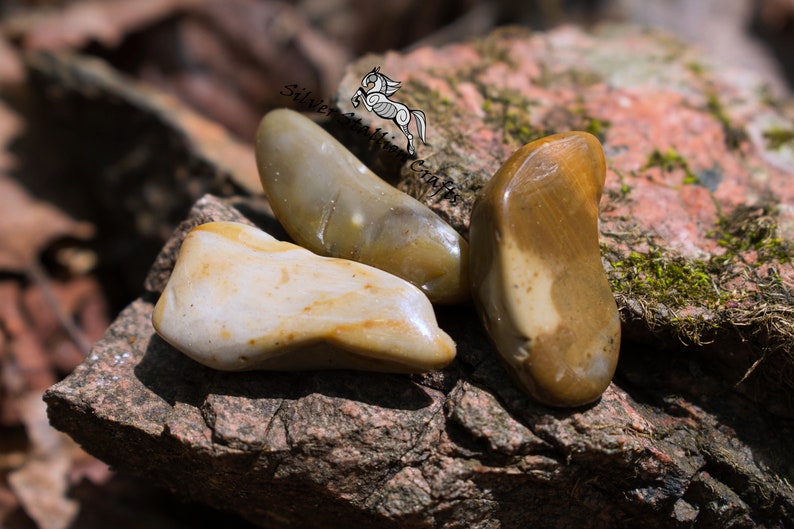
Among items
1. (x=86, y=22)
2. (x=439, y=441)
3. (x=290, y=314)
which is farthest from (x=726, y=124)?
(x=86, y=22)

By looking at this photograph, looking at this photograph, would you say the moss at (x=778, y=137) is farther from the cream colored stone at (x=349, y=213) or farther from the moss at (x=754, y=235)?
the cream colored stone at (x=349, y=213)

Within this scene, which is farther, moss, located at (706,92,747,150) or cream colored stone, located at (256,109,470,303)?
moss, located at (706,92,747,150)

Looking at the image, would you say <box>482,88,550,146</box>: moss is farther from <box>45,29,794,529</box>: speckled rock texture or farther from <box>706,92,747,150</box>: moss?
<box>706,92,747,150</box>: moss

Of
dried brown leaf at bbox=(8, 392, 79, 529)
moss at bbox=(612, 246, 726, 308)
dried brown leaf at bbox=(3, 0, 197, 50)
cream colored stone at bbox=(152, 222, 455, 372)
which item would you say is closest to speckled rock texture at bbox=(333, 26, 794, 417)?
moss at bbox=(612, 246, 726, 308)

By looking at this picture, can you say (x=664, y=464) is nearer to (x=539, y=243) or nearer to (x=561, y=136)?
(x=539, y=243)

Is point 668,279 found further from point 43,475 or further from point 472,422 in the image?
point 43,475

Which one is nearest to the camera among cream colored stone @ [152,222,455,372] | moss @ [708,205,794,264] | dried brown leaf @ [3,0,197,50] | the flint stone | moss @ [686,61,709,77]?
cream colored stone @ [152,222,455,372]

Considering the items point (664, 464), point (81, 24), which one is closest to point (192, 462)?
point (664, 464)
